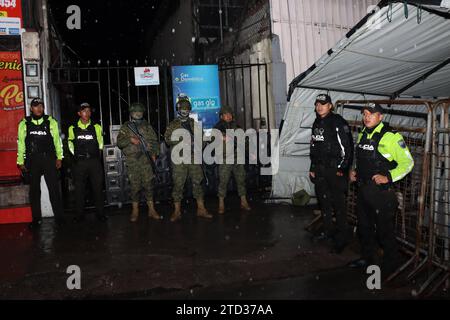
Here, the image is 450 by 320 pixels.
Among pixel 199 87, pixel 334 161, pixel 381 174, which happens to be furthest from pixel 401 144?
pixel 199 87

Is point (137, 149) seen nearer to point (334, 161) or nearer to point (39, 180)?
point (39, 180)

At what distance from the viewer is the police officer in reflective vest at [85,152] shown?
25.6 ft

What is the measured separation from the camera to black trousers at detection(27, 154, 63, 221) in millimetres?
7672

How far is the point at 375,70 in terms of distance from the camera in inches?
273

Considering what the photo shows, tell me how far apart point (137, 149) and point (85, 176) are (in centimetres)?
114

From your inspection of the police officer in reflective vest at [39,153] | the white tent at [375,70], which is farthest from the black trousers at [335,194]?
the police officer in reflective vest at [39,153]

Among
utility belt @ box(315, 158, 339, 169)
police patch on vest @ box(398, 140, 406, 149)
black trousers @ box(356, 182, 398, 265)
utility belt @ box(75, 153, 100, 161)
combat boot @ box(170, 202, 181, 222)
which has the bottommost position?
combat boot @ box(170, 202, 181, 222)

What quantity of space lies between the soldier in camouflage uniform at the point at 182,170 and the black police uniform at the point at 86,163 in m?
1.32

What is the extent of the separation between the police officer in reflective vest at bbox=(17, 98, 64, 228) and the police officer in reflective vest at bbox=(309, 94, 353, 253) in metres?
4.48

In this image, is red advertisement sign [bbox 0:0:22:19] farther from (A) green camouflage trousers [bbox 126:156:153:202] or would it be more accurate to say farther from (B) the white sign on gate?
(A) green camouflage trousers [bbox 126:156:153:202]

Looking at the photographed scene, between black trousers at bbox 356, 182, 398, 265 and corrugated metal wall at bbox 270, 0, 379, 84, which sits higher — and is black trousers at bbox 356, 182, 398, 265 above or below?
below

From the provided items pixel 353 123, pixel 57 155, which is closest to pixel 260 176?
pixel 353 123

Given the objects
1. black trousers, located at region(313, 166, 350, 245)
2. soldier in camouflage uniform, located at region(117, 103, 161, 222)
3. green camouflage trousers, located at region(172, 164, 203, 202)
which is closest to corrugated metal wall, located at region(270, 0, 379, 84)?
green camouflage trousers, located at region(172, 164, 203, 202)
